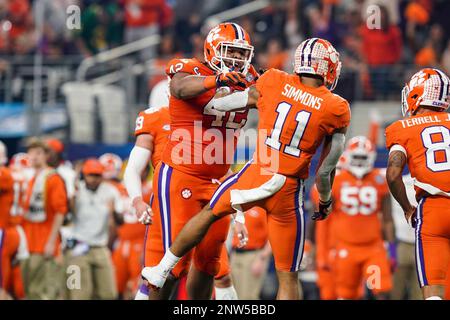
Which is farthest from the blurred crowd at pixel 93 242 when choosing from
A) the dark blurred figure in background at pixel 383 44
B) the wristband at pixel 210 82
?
the wristband at pixel 210 82

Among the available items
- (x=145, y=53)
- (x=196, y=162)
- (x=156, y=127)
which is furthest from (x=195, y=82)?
(x=145, y=53)

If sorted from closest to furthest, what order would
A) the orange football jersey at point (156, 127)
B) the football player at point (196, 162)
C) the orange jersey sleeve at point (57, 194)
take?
the football player at point (196, 162) < the orange football jersey at point (156, 127) < the orange jersey sleeve at point (57, 194)

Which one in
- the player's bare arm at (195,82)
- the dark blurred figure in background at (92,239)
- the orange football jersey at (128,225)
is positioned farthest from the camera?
the orange football jersey at (128,225)

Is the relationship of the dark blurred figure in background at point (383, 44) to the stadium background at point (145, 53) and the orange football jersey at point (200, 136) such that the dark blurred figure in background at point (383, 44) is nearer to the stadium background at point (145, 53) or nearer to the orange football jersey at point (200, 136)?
the stadium background at point (145, 53)

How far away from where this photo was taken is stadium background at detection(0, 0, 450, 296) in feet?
48.6

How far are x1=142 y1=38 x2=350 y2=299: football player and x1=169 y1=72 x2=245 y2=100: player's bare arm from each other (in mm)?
196

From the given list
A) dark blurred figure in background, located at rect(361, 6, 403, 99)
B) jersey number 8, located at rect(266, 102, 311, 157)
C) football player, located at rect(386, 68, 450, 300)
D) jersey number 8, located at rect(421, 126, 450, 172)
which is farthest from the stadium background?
jersey number 8, located at rect(266, 102, 311, 157)

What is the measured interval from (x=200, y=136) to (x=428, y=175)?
1.72m

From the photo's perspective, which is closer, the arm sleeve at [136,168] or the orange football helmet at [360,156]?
the arm sleeve at [136,168]

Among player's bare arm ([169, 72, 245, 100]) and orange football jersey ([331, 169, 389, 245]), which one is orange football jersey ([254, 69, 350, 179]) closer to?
player's bare arm ([169, 72, 245, 100])

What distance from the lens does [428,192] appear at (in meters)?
8.13

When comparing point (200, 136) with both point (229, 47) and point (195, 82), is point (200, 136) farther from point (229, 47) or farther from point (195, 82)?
point (229, 47)

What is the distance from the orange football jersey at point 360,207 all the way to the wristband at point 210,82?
453 centimetres

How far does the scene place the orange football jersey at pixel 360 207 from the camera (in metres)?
12.1
